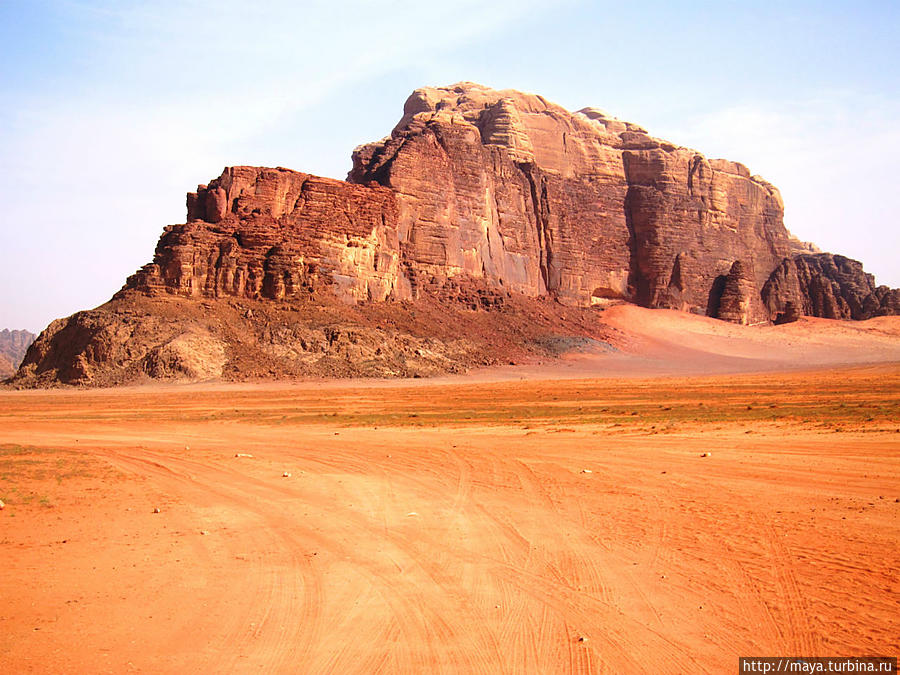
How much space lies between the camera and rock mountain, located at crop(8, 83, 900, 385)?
146 feet

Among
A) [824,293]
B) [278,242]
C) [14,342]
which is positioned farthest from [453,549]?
[14,342]

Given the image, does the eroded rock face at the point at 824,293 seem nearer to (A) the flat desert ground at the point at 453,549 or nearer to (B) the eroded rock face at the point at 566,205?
(B) the eroded rock face at the point at 566,205

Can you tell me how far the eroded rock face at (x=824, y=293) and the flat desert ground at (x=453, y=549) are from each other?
75.9 metres

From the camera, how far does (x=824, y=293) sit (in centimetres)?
9131

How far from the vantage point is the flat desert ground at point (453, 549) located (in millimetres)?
5500

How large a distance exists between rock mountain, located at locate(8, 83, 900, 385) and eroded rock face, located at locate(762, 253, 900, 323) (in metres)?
0.25

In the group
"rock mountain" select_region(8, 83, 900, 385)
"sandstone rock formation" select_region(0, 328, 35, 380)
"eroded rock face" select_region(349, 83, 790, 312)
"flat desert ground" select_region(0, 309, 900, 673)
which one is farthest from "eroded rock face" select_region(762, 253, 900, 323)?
"sandstone rock formation" select_region(0, 328, 35, 380)

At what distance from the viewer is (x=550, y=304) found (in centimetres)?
7106

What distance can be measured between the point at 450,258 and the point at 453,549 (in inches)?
2200

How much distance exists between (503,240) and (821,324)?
41461 mm

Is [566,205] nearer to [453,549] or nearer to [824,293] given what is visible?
[824,293]

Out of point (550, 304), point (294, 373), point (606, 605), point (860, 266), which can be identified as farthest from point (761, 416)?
point (860, 266)

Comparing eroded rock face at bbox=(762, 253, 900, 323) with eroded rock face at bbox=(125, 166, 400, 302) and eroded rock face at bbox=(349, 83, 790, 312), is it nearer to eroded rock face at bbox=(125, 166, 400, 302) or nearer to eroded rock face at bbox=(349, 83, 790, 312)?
eroded rock face at bbox=(349, 83, 790, 312)

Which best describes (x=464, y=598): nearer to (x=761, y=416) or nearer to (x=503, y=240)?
(x=761, y=416)
